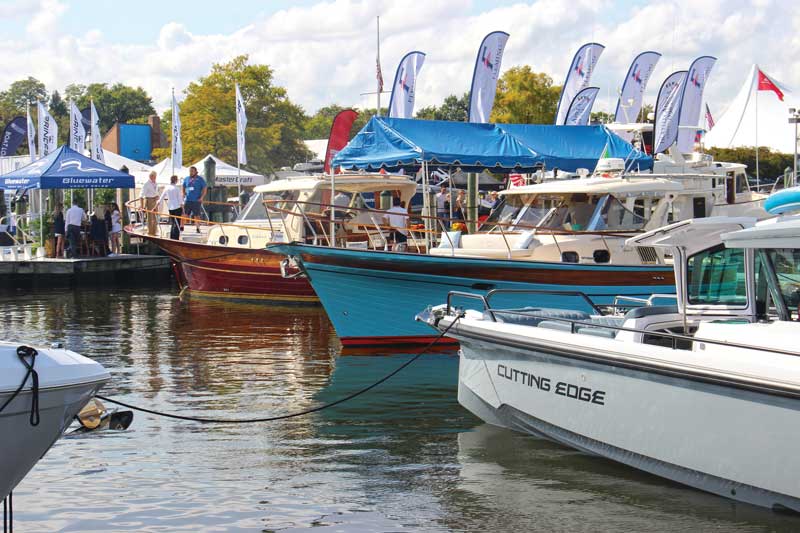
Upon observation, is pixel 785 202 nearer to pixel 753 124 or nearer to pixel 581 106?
pixel 581 106

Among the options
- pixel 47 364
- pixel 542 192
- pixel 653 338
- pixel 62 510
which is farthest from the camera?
pixel 542 192

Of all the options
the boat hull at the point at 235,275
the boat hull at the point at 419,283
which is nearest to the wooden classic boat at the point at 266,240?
the boat hull at the point at 235,275

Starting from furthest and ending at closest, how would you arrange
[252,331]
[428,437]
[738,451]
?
1. [252,331]
2. [428,437]
3. [738,451]

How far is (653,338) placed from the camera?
9.36 metres

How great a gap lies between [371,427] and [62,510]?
3.64 metres

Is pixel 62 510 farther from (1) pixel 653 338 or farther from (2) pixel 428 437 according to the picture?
(1) pixel 653 338

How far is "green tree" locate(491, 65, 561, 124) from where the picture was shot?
174ft

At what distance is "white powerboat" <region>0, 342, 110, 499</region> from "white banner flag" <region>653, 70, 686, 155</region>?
19.1m

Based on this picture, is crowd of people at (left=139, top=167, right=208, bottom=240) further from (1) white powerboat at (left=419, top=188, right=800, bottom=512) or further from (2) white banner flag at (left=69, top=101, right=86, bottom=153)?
(1) white powerboat at (left=419, top=188, right=800, bottom=512)

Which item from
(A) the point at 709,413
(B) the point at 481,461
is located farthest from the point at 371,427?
(A) the point at 709,413

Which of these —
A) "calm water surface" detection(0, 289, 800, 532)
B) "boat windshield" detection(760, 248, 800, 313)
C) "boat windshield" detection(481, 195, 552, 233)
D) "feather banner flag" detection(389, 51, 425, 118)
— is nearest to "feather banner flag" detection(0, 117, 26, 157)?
"feather banner flag" detection(389, 51, 425, 118)

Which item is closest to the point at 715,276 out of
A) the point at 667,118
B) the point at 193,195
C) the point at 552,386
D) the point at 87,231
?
the point at 552,386

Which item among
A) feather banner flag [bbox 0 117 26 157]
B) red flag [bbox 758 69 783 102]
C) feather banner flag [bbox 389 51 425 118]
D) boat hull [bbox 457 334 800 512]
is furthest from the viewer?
feather banner flag [bbox 0 117 26 157]

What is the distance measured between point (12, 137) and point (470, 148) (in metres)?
28.1
